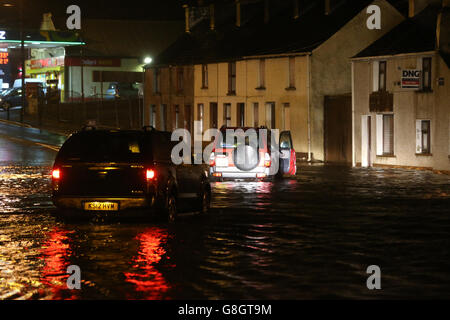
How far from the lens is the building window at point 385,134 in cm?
4719

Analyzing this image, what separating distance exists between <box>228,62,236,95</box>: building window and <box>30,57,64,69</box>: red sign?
3960 centimetres

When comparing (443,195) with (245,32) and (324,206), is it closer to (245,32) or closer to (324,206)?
(324,206)

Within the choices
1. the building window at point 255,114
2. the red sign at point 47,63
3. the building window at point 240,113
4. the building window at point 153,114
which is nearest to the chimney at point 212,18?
the building window at point 153,114

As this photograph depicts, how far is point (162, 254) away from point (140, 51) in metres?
92.8

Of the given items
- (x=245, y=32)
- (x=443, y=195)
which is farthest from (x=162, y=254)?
(x=245, y=32)

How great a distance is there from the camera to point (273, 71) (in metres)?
58.2

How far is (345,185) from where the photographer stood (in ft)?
101

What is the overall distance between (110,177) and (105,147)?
28.7 inches

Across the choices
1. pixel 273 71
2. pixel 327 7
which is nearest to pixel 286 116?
pixel 273 71

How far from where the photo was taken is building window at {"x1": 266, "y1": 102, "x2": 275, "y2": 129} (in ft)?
192

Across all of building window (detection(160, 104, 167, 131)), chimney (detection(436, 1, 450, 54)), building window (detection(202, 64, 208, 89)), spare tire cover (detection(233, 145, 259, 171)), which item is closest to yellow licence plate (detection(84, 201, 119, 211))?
spare tire cover (detection(233, 145, 259, 171))

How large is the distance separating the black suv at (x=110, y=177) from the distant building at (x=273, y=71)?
1383 inches

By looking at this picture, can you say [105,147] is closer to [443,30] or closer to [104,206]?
[104,206]

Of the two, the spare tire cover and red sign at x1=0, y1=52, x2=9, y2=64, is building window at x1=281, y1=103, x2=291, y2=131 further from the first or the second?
red sign at x1=0, y1=52, x2=9, y2=64
